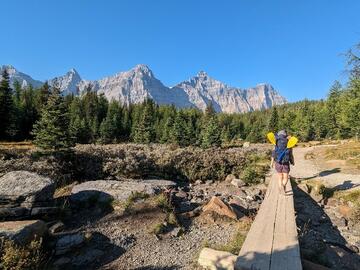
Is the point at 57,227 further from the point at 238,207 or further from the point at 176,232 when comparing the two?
the point at 238,207

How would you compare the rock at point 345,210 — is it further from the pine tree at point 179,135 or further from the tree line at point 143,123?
the pine tree at point 179,135

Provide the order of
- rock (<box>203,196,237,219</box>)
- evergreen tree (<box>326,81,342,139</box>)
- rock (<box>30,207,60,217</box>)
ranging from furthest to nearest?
evergreen tree (<box>326,81,342,139</box>) < rock (<box>203,196,237,219</box>) < rock (<box>30,207,60,217</box>)

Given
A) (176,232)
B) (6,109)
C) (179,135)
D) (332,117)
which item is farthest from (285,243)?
(332,117)

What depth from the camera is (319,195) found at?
38.6 feet

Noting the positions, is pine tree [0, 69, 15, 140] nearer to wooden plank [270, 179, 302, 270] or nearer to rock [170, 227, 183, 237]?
rock [170, 227, 183, 237]

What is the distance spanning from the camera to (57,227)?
6.86 m

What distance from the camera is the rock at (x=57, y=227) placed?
6.75 meters

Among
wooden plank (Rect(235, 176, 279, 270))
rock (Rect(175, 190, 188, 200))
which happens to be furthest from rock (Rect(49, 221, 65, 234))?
wooden plank (Rect(235, 176, 279, 270))

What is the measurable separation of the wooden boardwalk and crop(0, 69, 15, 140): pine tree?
5831 cm

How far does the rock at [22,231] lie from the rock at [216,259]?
306 cm

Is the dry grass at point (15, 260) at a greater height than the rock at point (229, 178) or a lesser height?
lesser

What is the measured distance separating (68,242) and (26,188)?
7.05ft

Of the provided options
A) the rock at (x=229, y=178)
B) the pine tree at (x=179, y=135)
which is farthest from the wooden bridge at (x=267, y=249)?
the pine tree at (x=179, y=135)

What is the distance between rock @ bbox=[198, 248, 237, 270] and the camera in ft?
16.0
